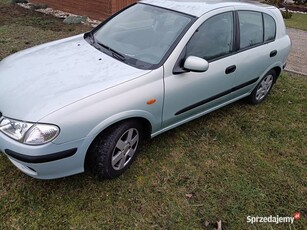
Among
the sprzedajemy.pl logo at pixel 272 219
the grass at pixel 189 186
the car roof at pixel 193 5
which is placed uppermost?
the car roof at pixel 193 5

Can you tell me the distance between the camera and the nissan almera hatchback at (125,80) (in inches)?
91.5

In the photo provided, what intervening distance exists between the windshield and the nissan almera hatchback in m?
0.01

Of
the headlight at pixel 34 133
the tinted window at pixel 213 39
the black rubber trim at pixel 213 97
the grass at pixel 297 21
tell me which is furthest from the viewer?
the grass at pixel 297 21

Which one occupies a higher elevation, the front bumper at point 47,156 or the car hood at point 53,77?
the car hood at point 53,77

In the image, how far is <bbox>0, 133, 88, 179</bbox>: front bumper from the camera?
2.26 metres

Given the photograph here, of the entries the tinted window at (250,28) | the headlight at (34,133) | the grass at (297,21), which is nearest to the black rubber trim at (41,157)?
the headlight at (34,133)

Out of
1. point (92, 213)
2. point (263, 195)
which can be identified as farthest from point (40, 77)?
point (263, 195)

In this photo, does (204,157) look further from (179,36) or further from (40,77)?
(40,77)

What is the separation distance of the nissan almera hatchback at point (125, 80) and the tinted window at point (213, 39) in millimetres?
11

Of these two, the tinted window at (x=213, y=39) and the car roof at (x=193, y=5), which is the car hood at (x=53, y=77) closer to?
the tinted window at (x=213, y=39)

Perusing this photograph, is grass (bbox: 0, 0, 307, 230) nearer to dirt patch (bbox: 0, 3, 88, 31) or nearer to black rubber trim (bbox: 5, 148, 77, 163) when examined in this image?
black rubber trim (bbox: 5, 148, 77, 163)

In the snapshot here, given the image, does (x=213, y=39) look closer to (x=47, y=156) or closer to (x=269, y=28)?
(x=269, y=28)

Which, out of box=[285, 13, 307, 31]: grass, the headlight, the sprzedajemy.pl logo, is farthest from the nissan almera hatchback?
box=[285, 13, 307, 31]: grass

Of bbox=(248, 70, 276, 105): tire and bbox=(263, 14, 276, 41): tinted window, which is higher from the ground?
bbox=(263, 14, 276, 41): tinted window
